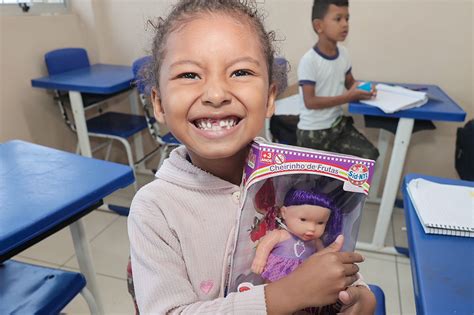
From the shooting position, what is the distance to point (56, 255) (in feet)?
6.37

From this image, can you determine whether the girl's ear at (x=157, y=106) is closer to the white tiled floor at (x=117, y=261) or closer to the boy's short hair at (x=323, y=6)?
the white tiled floor at (x=117, y=261)

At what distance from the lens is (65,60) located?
7.68ft

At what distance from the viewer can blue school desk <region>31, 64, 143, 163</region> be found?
200 centimetres

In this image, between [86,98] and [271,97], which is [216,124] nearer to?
[271,97]

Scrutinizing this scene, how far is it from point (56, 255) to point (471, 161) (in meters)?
2.05

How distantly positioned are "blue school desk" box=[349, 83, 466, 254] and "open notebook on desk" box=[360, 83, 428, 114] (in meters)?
0.03

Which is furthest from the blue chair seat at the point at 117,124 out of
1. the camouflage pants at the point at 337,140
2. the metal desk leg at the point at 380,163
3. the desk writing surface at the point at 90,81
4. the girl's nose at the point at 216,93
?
the girl's nose at the point at 216,93

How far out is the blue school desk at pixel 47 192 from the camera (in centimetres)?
79

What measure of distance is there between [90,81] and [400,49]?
1.87 meters

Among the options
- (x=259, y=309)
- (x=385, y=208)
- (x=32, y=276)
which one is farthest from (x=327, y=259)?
(x=385, y=208)

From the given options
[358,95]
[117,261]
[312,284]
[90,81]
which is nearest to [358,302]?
[312,284]

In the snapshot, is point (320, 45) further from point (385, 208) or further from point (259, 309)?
point (259, 309)

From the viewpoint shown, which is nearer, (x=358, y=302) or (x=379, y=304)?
(x=358, y=302)

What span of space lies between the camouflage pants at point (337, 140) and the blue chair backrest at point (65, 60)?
156cm
